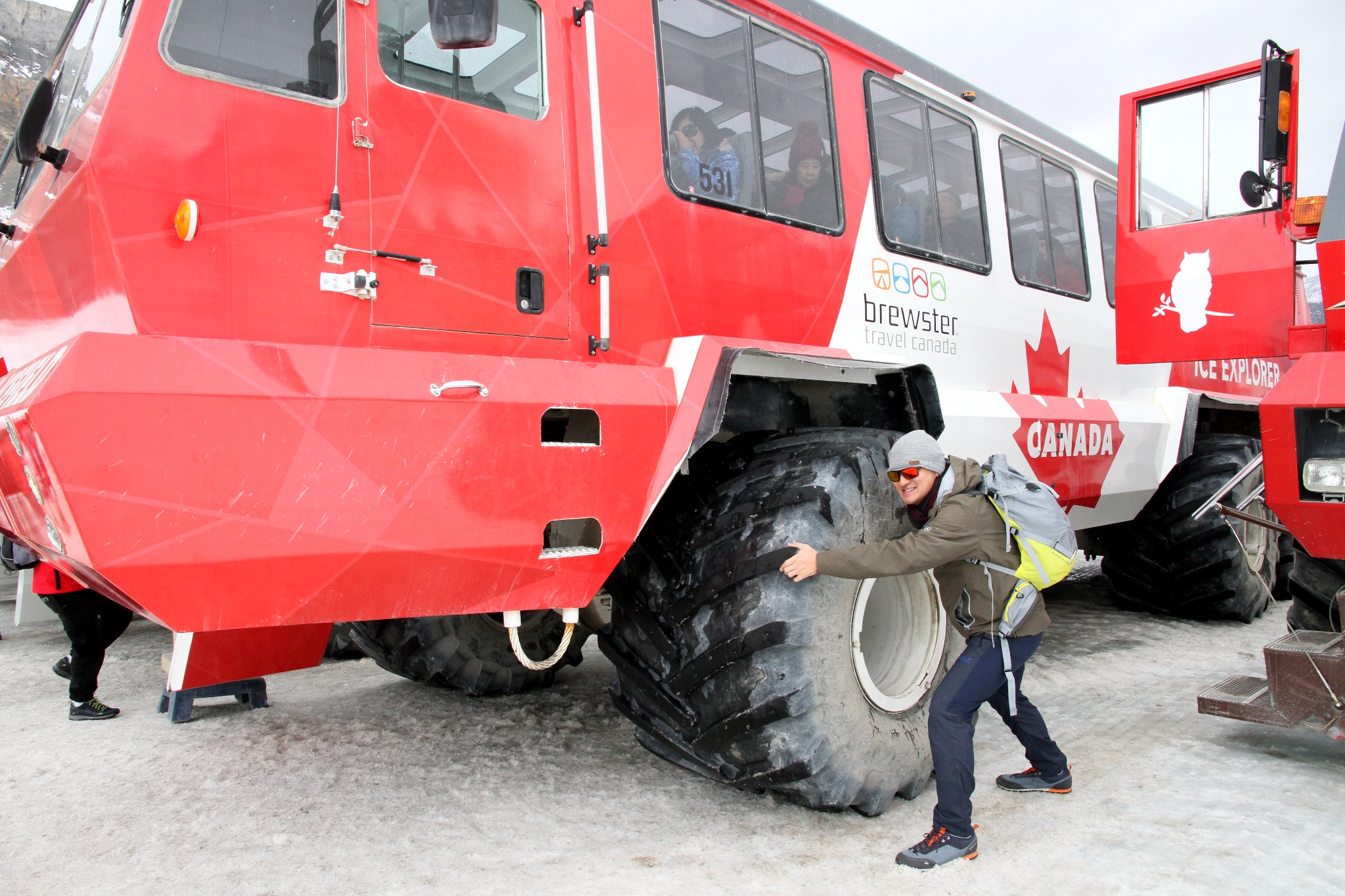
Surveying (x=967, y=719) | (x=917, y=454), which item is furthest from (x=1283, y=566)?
(x=917, y=454)

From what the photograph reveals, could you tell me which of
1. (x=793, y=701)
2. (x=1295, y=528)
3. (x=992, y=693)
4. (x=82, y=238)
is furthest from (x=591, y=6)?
(x=1295, y=528)

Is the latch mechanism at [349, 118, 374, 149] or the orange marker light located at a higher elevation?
the latch mechanism at [349, 118, 374, 149]

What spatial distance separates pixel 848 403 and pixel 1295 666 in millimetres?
2019

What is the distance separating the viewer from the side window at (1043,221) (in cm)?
524

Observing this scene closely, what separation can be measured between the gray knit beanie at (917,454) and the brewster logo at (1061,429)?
1646 millimetres

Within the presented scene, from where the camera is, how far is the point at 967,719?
3.08 metres

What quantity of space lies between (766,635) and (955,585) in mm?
767

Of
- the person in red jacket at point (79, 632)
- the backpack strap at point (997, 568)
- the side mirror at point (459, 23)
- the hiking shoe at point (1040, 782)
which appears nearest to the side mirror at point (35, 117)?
the side mirror at point (459, 23)

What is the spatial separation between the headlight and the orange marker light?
144 inches

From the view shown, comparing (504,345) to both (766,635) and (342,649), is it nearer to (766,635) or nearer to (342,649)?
(766,635)

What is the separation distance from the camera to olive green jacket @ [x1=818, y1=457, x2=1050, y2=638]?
2.87m

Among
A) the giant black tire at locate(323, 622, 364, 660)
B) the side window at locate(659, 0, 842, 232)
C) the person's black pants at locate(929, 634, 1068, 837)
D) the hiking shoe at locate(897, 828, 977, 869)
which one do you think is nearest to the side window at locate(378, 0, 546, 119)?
the side window at locate(659, 0, 842, 232)

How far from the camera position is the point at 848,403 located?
3.96 m

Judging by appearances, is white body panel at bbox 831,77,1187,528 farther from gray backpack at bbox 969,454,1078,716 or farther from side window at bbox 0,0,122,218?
side window at bbox 0,0,122,218
